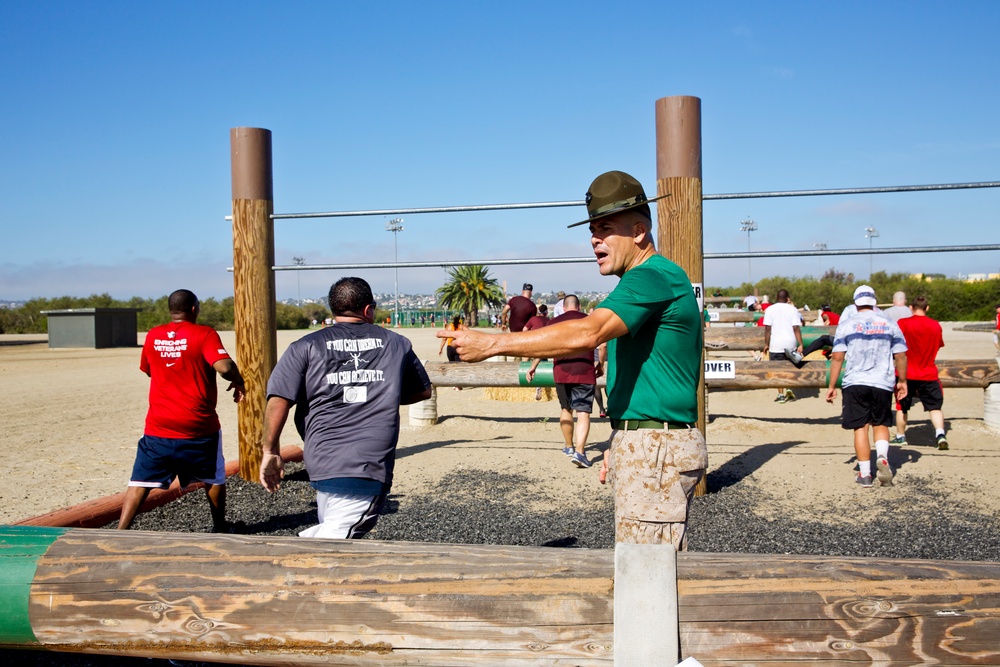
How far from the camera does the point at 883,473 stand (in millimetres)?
6871

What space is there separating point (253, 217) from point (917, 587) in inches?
233

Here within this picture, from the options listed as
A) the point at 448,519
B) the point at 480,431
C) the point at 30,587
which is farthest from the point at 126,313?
the point at 30,587

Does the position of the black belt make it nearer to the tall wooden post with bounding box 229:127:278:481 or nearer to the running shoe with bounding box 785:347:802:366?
the tall wooden post with bounding box 229:127:278:481

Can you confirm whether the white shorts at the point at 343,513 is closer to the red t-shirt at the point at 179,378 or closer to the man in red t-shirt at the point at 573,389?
the red t-shirt at the point at 179,378

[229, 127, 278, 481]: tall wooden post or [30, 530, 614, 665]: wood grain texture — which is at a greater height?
[229, 127, 278, 481]: tall wooden post

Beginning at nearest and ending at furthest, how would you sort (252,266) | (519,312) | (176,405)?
(176,405) → (252,266) → (519,312)

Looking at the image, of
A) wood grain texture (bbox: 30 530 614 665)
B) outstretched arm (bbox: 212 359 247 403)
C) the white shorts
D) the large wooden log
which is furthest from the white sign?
wood grain texture (bbox: 30 530 614 665)

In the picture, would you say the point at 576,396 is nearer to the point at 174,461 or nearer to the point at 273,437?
the point at 174,461

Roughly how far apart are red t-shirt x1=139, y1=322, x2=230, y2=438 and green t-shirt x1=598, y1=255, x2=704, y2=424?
10.7 ft

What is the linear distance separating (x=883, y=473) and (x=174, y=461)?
18.4 feet

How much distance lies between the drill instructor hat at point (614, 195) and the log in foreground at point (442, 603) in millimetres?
1192

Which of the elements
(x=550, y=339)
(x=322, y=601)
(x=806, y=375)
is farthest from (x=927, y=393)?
(x=322, y=601)

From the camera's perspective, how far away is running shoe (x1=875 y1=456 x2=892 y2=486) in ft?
22.5

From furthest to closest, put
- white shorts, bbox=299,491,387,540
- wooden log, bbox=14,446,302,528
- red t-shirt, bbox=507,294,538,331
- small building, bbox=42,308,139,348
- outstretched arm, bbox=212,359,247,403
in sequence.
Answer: small building, bbox=42,308,139,348
red t-shirt, bbox=507,294,538,331
outstretched arm, bbox=212,359,247,403
wooden log, bbox=14,446,302,528
white shorts, bbox=299,491,387,540
